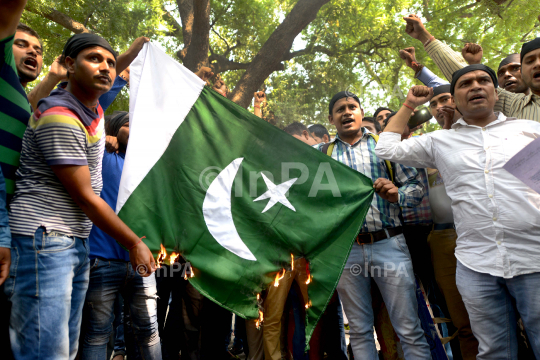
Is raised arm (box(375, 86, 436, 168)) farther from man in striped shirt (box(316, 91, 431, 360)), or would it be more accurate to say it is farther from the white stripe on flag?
the white stripe on flag

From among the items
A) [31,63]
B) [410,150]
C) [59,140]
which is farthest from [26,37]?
Answer: [410,150]

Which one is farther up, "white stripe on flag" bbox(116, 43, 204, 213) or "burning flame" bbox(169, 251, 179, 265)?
"white stripe on flag" bbox(116, 43, 204, 213)

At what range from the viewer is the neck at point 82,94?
2160 millimetres

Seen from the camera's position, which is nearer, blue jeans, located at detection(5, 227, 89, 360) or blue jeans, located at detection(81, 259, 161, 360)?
blue jeans, located at detection(5, 227, 89, 360)

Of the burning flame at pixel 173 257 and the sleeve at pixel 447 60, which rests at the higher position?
the sleeve at pixel 447 60

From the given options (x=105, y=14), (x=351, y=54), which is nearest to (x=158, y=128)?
(x=105, y=14)

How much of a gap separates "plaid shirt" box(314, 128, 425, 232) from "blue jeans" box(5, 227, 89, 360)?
83.9 inches

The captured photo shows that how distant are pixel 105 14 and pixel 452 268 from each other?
8723 mm

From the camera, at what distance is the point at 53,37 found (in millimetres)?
8469

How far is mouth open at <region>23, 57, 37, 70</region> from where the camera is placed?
253cm

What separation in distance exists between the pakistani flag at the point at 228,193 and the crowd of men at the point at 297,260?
0.26 m

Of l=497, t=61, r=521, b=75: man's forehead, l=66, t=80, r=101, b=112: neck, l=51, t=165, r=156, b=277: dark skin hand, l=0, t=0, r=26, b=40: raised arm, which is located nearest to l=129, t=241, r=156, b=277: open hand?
l=51, t=165, r=156, b=277: dark skin hand

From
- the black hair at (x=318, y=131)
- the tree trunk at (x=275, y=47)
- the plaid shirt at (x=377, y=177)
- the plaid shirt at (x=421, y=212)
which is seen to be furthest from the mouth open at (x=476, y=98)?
the tree trunk at (x=275, y=47)

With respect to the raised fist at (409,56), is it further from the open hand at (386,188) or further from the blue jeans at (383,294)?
the blue jeans at (383,294)
